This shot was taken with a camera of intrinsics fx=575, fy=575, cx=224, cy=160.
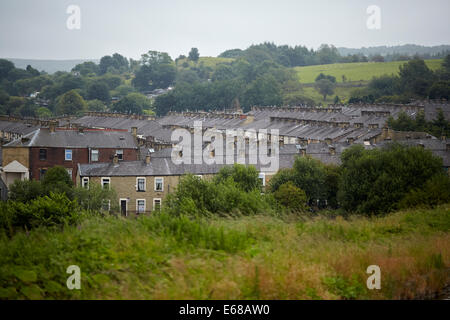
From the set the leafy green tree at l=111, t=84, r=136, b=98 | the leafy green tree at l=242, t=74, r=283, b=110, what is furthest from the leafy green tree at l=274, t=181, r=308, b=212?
the leafy green tree at l=111, t=84, r=136, b=98

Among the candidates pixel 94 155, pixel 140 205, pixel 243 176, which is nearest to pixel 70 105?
pixel 94 155

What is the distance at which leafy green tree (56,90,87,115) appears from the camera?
140 metres

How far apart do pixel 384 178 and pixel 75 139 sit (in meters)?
28.8

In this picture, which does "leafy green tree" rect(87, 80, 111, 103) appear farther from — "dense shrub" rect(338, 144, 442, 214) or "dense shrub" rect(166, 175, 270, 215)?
"dense shrub" rect(166, 175, 270, 215)

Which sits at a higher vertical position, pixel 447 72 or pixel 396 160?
pixel 447 72

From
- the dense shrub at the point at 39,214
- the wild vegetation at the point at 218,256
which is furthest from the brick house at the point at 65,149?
the wild vegetation at the point at 218,256

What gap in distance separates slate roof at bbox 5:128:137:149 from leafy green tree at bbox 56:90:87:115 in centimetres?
9002

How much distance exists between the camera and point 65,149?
49531 millimetres

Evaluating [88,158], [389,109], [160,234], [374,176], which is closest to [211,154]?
[88,158]

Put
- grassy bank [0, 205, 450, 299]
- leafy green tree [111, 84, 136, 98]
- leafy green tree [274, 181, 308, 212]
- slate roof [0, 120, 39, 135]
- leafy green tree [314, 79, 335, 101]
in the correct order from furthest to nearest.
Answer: leafy green tree [111, 84, 136, 98], leafy green tree [314, 79, 335, 101], slate roof [0, 120, 39, 135], leafy green tree [274, 181, 308, 212], grassy bank [0, 205, 450, 299]

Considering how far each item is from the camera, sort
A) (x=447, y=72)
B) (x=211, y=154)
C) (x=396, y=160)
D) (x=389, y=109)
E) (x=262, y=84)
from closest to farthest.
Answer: (x=396, y=160) → (x=211, y=154) → (x=389, y=109) → (x=447, y=72) → (x=262, y=84)

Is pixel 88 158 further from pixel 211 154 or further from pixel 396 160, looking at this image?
pixel 396 160

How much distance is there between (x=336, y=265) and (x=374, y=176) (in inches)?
891
